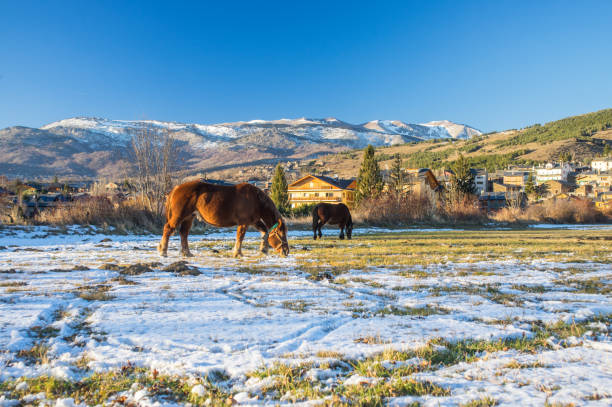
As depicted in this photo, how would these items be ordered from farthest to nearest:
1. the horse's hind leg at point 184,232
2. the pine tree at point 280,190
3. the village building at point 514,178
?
the village building at point 514,178
the pine tree at point 280,190
the horse's hind leg at point 184,232

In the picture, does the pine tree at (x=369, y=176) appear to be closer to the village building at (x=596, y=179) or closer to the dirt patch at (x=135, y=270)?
the dirt patch at (x=135, y=270)

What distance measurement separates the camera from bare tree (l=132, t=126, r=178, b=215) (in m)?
20.1

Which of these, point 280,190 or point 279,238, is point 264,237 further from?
point 280,190

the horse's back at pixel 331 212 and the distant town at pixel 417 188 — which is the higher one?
the distant town at pixel 417 188

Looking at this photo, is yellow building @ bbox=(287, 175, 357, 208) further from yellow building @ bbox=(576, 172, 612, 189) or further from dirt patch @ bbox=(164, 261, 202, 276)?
yellow building @ bbox=(576, 172, 612, 189)

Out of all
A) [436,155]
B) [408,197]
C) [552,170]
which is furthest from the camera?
[436,155]

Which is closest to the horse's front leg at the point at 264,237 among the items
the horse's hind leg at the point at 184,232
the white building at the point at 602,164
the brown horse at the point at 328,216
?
the horse's hind leg at the point at 184,232

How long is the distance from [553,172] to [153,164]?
511 feet

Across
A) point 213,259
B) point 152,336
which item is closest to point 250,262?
point 213,259

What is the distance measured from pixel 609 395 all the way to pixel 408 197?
32.6 metres

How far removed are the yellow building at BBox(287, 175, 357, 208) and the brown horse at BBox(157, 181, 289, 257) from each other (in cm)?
6270

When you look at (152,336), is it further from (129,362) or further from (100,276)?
(100,276)

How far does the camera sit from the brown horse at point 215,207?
9086 millimetres

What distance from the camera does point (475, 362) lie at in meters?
2.91
